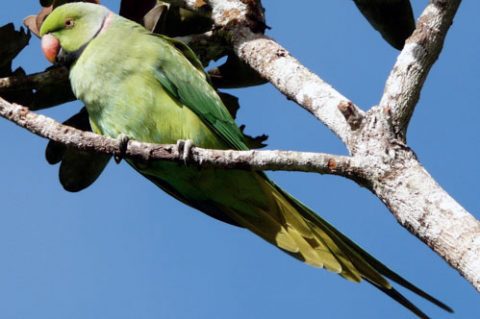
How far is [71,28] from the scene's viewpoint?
4.64m

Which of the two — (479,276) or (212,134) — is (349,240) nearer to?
(212,134)

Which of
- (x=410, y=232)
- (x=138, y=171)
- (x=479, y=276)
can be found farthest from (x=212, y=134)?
(x=479, y=276)

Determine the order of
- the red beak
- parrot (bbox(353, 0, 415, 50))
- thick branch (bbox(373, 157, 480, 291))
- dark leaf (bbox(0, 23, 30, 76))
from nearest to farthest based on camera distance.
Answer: thick branch (bbox(373, 157, 480, 291)), parrot (bbox(353, 0, 415, 50)), dark leaf (bbox(0, 23, 30, 76)), the red beak

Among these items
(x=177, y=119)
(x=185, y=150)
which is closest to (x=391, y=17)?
(x=177, y=119)

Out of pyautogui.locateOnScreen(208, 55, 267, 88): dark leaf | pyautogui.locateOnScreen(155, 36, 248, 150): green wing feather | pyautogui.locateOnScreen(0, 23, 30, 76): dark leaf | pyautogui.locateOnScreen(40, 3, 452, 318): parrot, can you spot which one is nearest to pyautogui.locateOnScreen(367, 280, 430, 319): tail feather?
pyautogui.locateOnScreen(40, 3, 452, 318): parrot

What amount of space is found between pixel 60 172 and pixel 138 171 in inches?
19.4

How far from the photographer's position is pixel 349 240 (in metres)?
3.69

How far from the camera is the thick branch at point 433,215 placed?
8.04ft

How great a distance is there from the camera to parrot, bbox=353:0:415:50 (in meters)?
3.93

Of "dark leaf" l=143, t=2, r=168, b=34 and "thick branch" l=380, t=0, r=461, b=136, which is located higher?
"thick branch" l=380, t=0, r=461, b=136

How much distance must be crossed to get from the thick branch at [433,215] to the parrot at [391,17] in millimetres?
1355

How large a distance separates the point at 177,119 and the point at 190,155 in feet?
2.97

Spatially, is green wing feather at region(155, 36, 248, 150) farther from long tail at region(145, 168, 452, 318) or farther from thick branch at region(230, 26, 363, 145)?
thick branch at region(230, 26, 363, 145)

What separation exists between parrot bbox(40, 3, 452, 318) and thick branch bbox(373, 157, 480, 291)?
1119mm
